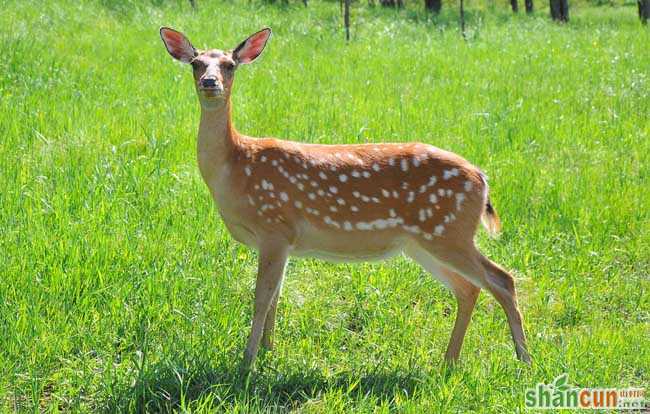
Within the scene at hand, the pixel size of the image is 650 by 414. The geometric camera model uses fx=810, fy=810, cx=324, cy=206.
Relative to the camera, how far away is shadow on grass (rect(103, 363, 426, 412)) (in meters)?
3.85

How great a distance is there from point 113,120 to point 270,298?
13.1 ft

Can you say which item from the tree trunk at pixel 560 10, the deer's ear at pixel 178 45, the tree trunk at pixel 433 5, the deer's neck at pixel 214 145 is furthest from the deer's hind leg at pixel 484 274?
the tree trunk at pixel 433 5

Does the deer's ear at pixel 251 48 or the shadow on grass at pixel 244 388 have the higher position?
the deer's ear at pixel 251 48

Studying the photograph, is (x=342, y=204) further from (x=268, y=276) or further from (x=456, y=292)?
(x=456, y=292)

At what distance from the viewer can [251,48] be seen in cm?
477

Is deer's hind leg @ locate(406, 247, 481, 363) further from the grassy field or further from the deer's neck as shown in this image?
the deer's neck

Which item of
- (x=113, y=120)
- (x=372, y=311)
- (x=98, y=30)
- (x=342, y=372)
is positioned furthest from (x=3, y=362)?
(x=98, y=30)

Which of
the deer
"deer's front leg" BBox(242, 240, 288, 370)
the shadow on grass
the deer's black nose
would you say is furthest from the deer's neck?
the shadow on grass

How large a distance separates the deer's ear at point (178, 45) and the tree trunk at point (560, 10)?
25.0 meters

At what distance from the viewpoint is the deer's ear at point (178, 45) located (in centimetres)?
467

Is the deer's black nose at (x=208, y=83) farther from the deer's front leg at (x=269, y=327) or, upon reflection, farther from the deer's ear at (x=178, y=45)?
the deer's front leg at (x=269, y=327)

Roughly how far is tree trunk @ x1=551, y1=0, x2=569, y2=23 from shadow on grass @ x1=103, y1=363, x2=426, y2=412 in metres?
25.5

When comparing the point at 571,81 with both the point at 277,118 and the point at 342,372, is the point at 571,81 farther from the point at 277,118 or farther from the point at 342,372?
the point at 342,372

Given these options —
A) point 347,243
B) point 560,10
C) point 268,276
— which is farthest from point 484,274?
point 560,10
